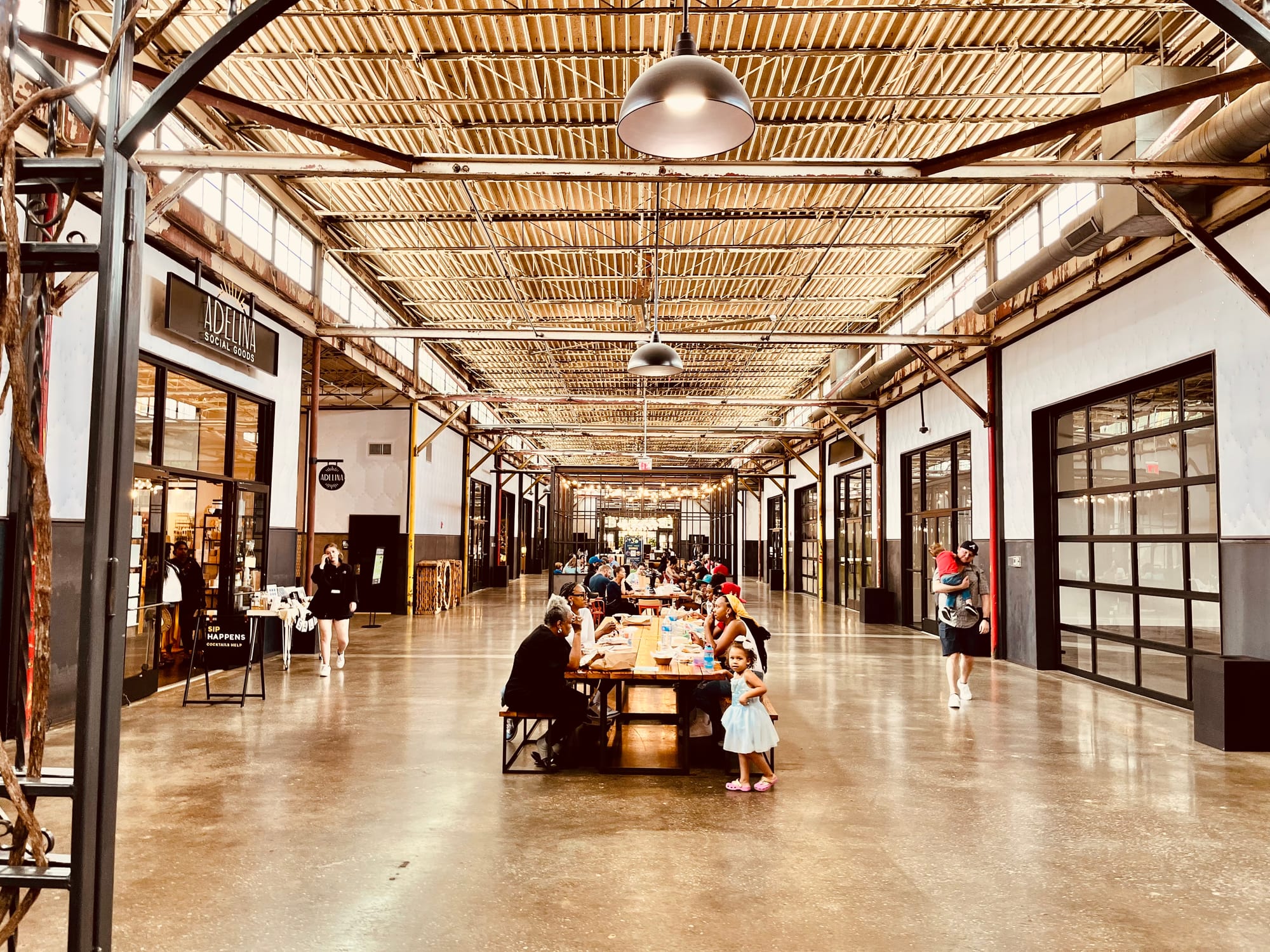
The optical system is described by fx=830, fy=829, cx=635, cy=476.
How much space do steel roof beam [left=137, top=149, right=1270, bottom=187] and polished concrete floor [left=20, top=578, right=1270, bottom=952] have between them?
4.41 meters

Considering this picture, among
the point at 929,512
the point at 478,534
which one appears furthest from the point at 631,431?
the point at 929,512

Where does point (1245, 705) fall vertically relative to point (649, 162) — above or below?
below

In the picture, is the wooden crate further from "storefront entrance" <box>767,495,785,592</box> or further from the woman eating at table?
"storefront entrance" <box>767,495,785,592</box>

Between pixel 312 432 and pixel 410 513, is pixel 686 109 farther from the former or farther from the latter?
pixel 410 513

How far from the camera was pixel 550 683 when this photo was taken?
5883mm

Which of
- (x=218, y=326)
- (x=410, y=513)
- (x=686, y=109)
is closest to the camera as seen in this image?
(x=686, y=109)

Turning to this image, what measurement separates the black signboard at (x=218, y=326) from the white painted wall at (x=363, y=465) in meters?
6.43

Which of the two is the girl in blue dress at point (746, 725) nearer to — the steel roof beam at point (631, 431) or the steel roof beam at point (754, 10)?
the steel roof beam at point (754, 10)

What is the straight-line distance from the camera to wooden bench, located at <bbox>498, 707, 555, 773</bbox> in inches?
229

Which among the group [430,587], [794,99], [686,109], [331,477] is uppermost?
[794,99]

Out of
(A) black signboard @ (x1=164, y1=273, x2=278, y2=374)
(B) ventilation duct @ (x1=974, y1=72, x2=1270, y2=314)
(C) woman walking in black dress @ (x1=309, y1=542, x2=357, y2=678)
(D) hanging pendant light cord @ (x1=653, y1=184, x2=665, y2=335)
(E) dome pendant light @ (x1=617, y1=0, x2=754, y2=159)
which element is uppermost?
(D) hanging pendant light cord @ (x1=653, y1=184, x2=665, y2=335)

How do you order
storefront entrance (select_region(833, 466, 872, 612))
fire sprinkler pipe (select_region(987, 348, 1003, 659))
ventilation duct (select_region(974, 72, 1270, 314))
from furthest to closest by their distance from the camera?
1. storefront entrance (select_region(833, 466, 872, 612))
2. fire sprinkler pipe (select_region(987, 348, 1003, 659))
3. ventilation duct (select_region(974, 72, 1270, 314))

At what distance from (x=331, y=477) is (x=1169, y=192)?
15582 mm

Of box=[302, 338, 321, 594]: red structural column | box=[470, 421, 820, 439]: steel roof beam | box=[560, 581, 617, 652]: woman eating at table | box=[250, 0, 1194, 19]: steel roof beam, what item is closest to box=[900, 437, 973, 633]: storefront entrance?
box=[470, 421, 820, 439]: steel roof beam
